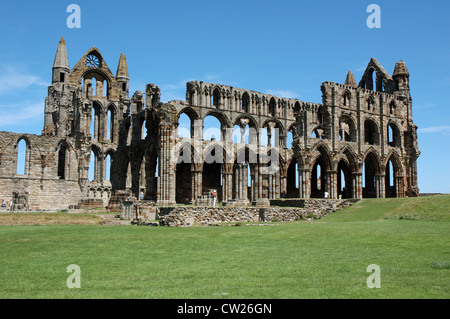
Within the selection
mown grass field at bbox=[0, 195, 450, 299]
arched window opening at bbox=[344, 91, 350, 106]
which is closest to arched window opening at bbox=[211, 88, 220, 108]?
arched window opening at bbox=[344, 91, 350, 106]

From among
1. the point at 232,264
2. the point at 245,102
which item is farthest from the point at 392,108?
the point at 232,264

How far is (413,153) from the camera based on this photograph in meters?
52.4

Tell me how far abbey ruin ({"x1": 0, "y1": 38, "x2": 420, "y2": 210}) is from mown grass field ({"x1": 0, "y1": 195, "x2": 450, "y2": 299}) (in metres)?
20.4

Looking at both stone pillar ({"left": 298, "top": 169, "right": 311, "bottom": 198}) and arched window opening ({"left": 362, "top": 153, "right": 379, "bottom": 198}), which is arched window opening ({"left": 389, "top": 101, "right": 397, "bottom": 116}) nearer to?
arched window opening ({"left": 362, "top": 153, "right": 379, "bottom": 198})

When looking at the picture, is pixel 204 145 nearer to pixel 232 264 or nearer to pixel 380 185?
pixel 380 185

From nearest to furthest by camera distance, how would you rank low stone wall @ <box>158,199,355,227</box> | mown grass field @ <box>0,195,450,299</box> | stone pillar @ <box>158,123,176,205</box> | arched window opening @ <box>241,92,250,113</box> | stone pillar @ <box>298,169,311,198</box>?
mown grass field @ <box>0,195,450,299</box>, low stone wall @ <box>158,199,355,227</box>, stone pillar @ <box>158,123,176,205</box>, stone pillar @ <box>298,169,311,198</box>, arched window opening @ <box>241,92,250,113</box>

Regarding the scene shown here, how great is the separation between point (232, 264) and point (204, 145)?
113 feet

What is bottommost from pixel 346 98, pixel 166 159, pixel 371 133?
pixel 166 159

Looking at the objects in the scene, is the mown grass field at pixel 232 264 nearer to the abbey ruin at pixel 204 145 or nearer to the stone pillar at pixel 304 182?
the abbey ruin at pixel 204 145

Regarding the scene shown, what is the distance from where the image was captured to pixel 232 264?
30.2 feet

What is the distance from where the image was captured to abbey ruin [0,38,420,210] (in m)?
38.8

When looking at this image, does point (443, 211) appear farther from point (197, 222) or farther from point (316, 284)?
point (316, 284)
